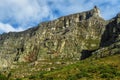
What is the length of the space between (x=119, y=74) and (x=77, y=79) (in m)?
11.0

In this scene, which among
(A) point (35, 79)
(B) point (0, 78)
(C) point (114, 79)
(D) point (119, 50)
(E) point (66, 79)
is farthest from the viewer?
(D) point (119, 50)

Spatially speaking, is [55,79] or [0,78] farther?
[0,78]

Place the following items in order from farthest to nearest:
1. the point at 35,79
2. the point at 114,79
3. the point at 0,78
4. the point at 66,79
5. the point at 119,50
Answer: the point at 119,50 → the point at 0,78 → the point at 35,79 → the point at 66,79 → the point at 114,79

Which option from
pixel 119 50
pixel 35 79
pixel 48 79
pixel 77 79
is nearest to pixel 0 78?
pixel 35 79

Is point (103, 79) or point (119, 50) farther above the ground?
point (119, 50)

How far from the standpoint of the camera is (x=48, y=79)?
71.4 m

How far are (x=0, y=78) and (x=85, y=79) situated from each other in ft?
94.8

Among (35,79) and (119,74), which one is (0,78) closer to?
(35,79)

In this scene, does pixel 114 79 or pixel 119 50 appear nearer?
pixel 114 79

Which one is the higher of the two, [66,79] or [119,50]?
[119,50]

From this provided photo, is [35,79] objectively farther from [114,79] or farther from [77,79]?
[114,79]

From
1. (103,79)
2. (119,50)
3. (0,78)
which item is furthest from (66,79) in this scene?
(119,50)

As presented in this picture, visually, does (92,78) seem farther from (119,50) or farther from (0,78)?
(119,50)

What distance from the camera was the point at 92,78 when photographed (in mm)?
67625
